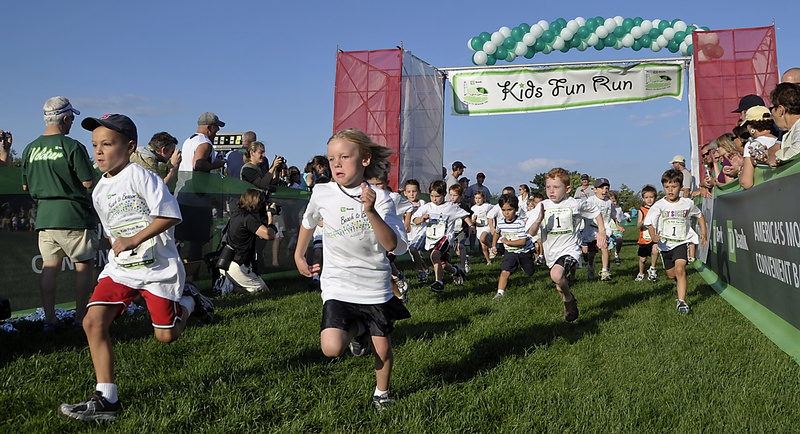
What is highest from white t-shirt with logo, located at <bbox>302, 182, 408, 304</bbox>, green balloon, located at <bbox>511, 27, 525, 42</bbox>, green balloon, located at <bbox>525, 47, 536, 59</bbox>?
green balloon, located at <bbox>511, 27, 525, 42</bbox>

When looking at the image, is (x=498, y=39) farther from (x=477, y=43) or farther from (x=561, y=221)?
(x=561, y=221)

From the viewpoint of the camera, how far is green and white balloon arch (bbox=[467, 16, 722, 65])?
17.0 metres

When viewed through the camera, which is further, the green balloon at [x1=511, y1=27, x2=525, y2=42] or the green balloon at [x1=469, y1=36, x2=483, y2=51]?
the green balloon at [x1=469, y1=36, x2=483, y2=51]

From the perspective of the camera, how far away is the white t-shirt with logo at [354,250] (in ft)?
12.6

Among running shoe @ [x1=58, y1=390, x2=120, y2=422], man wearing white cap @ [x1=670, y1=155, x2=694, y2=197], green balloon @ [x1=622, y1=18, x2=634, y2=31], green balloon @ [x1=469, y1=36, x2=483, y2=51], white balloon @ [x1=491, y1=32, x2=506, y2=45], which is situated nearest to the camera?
running shoe @ [x1=58, y1=390, x2=120, y2=422]

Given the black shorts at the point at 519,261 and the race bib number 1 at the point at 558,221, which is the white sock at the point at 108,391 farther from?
the black shorts at the point at 519,261

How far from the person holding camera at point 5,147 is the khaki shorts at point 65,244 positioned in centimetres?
102

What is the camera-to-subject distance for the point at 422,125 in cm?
1673

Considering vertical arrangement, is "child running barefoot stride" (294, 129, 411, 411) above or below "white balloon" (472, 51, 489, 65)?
below

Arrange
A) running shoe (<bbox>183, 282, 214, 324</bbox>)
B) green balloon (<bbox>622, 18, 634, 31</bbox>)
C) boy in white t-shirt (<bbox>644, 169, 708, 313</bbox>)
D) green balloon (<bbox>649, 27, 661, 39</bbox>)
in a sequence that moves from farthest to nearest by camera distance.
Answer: green balloon (<bbox>622, 18, 634, 31</bbox>) < green balloon (<bbox>649, 27, 661, 39</bbox>) < boy in white t-shirt (<bbox>644, 169, 708, 313</bbox>) < running shoe (<bbox>183, 282, 214, 324</bbox>)

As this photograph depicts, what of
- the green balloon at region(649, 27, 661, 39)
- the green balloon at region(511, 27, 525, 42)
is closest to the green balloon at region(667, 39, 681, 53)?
the green balloon at region(649, 27, 661, 39)

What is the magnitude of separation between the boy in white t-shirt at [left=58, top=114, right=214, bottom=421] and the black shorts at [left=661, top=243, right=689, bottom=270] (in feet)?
21.1

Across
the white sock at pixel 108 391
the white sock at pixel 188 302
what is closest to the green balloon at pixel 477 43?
the white sock at pixel 188 302

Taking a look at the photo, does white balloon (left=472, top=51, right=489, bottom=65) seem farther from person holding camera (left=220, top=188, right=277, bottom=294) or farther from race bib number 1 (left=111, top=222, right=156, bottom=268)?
race bib number 1 (left=111, top=222, right=156, bottom=268)
